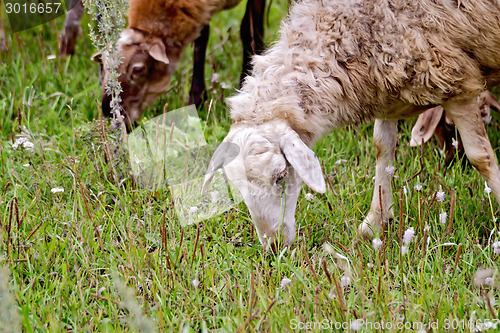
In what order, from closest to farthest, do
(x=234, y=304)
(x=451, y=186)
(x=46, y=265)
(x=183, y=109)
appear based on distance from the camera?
(x=234, y=304)
(x=46, y=265)
(x=451, y=186)
(x=183, y=109)

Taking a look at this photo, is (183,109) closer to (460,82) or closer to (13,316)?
(460,82)

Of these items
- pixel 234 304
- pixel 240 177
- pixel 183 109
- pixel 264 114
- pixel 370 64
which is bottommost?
pixel 183 109

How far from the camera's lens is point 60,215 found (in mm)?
3230

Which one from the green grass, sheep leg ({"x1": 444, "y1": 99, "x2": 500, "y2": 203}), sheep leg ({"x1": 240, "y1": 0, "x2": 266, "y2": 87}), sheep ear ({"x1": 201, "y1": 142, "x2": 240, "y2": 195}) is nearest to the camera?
the green grass

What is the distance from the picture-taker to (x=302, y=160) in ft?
8.75

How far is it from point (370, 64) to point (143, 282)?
1413 millimetres

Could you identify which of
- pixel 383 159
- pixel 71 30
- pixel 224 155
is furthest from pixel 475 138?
pixel 71 30

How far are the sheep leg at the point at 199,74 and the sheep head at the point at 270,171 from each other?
1.76 meters

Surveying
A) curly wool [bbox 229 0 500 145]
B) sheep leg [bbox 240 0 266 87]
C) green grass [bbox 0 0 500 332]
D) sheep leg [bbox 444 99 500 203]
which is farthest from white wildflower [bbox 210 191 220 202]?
sheep leg [bbox 240 0 266 87]

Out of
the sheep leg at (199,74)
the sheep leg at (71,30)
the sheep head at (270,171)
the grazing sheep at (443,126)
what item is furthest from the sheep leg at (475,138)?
the sheep leg at (71,30)

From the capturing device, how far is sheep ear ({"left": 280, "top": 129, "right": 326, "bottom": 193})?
2613mm

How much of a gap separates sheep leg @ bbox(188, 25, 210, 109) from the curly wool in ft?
5.63

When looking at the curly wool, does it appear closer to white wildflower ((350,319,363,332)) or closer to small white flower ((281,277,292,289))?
small white flower ((281,277,292,289))

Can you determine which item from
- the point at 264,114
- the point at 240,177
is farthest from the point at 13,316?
the point at 264,114
